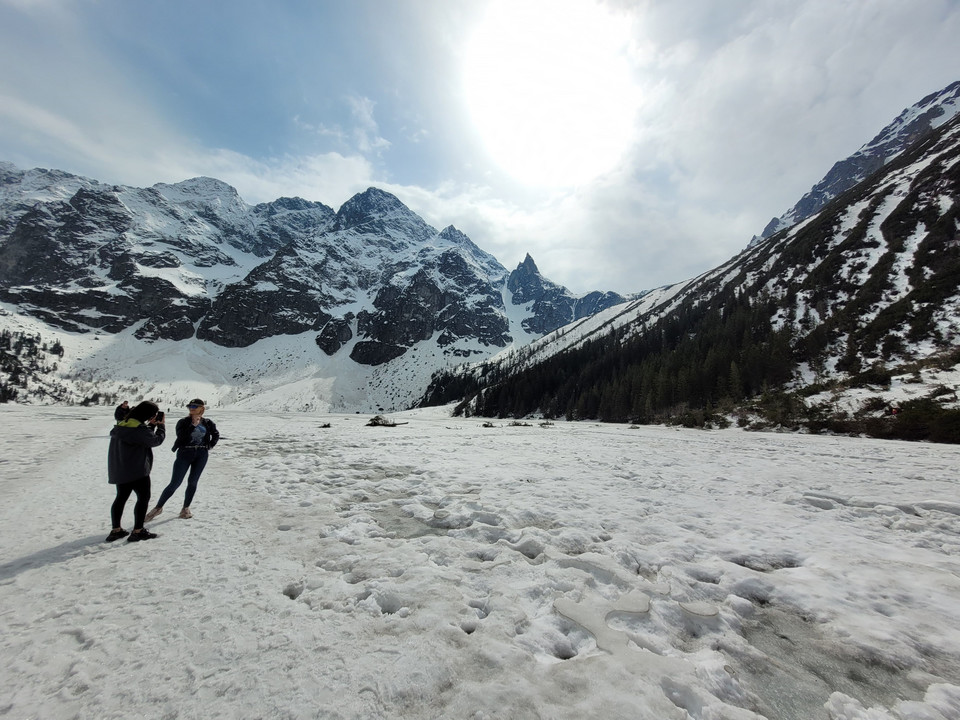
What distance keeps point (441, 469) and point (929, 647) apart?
9.49 metres

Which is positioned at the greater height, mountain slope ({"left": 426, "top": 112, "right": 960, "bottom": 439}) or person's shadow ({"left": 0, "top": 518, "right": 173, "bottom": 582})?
mountain slope ({"left": 426, "top": 112, "right": 960, "bottom": 439})

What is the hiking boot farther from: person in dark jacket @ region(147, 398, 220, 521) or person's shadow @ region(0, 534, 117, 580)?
person in dark jacket @ region(147, 398, 220, 521)

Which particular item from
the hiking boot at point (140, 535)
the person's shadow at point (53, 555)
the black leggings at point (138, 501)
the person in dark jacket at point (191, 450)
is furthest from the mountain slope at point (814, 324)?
the person's shadow at point (53, 555)

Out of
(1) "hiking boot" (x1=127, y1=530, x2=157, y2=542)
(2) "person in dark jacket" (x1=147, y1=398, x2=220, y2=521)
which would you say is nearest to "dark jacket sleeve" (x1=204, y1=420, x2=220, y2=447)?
(2) "person in dark jacket" (x1=147, y1=398, x2=220, y2=521)

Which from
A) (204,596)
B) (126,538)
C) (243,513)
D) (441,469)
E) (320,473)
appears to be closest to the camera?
(204,596)

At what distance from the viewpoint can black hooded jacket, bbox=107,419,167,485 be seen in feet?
19.9

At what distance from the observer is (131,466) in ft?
20.3

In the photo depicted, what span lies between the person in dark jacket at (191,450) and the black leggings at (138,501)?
2.78 ft

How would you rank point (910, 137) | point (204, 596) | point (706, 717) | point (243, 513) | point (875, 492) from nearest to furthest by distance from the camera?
point (706, 717)
point (204, 596)
point (243, 513)
point (875, 492)
point (910, 137)

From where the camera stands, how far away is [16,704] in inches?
106

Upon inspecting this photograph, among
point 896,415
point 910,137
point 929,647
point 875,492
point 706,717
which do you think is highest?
point 910,137

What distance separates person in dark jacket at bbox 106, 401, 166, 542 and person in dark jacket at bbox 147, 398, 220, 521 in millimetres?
824

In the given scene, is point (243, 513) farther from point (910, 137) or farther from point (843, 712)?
point (910, 137)

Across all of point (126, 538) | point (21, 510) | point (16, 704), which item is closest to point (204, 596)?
point (16, 704)
